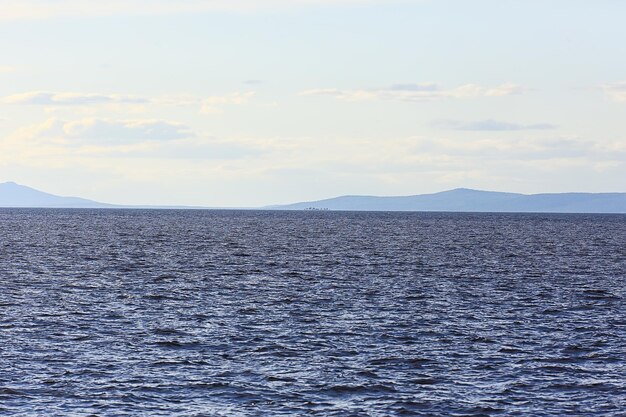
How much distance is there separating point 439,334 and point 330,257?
51145 mm

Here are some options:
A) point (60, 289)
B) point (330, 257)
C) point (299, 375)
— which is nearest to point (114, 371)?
point (299, 375)

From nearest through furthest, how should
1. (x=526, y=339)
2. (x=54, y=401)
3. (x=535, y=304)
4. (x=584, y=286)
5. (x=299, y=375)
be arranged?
(x=54, y=401) → (x=299, y=375) → (x=526, y=339) → (x=535, y=304) → (x=584, y=286)

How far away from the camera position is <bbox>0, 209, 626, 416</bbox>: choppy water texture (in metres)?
30.4

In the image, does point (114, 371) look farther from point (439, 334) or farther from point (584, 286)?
point (584, 286)

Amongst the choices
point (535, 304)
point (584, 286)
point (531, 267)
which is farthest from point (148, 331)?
point (531, 267)

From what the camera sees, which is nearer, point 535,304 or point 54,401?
point 54,401

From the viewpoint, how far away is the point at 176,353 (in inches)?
1478

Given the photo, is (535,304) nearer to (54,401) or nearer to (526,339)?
(526,339)

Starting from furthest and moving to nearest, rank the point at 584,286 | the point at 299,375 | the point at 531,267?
the point at 531,267
the point at 584,286
the point at 299,375

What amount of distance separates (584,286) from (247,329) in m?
29.7

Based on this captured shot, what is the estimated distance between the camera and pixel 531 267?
82.4 metres

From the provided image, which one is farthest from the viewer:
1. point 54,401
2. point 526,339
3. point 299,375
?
point 526,339

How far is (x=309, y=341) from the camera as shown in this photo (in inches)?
1599

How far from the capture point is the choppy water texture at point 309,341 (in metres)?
30.4
